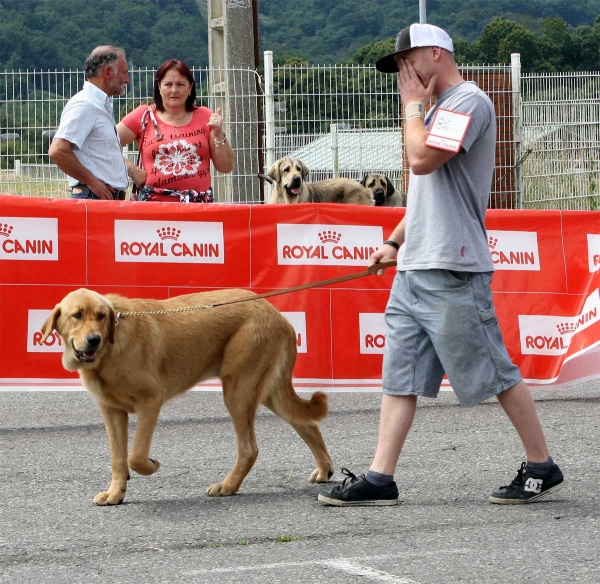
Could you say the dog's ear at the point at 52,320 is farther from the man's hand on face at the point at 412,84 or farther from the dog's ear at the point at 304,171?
the dog's ear at the point at 304,171

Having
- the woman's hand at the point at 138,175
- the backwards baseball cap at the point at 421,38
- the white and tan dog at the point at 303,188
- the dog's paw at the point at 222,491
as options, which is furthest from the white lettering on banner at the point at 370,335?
the white and tan dog at the point at 303,188

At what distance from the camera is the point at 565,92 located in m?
15.5

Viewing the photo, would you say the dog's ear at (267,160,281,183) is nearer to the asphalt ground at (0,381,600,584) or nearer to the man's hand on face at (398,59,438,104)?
the asphalt ground at (0,381,600,584)

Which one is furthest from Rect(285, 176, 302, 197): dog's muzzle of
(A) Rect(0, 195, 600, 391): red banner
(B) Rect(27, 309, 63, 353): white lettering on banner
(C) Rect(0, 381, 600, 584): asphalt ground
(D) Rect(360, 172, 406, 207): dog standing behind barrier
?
(B) Rect(27, 309, 63, 353): white lettering on banner

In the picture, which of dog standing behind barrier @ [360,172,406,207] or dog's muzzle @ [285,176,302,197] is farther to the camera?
dog standing behind barrier @ [360,172,406,207]

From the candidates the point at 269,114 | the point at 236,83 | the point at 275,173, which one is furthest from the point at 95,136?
the point at 269,114

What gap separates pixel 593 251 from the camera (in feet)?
26.1

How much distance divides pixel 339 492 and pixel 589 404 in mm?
3363

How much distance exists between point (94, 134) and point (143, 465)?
10.0 ft

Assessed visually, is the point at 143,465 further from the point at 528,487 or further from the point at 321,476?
the point at 528,487

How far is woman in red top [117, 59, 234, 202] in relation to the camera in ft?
24.9

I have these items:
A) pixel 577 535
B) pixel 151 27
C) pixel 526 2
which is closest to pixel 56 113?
pixel 577 535

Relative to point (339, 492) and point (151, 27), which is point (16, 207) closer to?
point (339, 492)

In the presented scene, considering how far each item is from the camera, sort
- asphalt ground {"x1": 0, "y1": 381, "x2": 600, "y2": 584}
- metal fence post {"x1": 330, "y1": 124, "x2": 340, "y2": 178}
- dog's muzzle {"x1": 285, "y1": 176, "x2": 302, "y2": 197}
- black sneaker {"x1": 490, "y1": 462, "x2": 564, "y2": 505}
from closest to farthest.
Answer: asphalt ground {"x1": 0, "y1": 381, "x2": 600, "y2": 584}
black sneaker {"x1": 490, "y1": 462, "x2": 564, "y2": 505}
dog's muzzle {"x1": 285, "y1": 176, "x2": 302, "y2": 197}
metal fence post {"x1": 330, "y1": 124, "x2": 340, "y2": 178}
